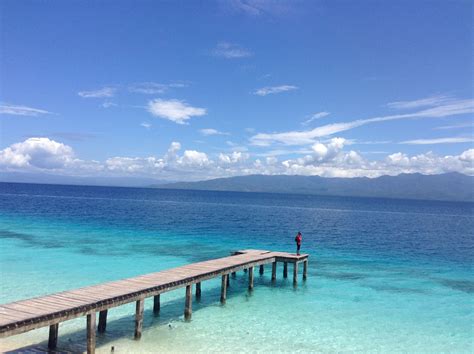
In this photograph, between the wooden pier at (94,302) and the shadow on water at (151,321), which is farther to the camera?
the shadow on water at (151,321)

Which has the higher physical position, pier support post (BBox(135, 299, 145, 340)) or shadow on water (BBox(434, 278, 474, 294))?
pier support post (BBox(135, 299, 145, 340))

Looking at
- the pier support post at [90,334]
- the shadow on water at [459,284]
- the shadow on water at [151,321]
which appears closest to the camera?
the pier support post at [90,334]

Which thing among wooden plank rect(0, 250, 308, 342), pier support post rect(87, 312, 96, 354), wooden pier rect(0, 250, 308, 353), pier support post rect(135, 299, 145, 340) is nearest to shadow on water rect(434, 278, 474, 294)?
wooden plank rect(0, 250, 308, 342)

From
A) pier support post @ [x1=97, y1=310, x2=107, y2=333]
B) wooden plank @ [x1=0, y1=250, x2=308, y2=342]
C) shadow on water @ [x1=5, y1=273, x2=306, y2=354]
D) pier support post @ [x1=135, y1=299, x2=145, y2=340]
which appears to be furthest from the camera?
pier support post @ [x1=97, y1=310, x2=107, y2=333]

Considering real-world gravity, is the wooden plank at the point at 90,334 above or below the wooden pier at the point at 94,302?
below

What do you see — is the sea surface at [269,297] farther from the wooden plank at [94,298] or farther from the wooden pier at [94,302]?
the wooden plank at [94,298]

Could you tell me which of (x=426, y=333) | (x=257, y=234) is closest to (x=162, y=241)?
(x=257, y=234)

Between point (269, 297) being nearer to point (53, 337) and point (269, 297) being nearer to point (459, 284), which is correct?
point (53, 337)

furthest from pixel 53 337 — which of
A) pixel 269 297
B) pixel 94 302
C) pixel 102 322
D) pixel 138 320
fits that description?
pixel 269 297

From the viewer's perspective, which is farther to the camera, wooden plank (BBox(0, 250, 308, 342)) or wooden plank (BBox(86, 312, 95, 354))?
wooden plank (BBox(86, 312, 95, 354))

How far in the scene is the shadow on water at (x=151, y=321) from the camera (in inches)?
627

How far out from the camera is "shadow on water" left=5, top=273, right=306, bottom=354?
1592 centimetres

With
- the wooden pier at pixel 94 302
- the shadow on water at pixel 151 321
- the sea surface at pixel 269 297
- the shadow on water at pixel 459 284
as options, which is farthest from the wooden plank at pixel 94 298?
the shadow on water at pixel 459 284

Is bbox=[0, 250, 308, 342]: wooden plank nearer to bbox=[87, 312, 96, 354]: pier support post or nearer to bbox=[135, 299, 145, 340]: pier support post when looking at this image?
bbox=[87, 312, 96, 354]: pier support post
